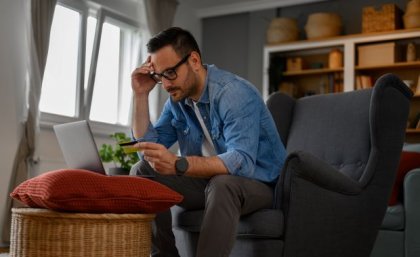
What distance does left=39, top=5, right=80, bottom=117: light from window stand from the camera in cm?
456

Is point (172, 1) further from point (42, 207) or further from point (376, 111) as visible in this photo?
point (42, 207)

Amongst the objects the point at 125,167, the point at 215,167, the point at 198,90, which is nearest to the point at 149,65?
the point at 198,90

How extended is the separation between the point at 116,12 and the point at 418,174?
3.47 m

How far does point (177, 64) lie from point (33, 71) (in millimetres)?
2521

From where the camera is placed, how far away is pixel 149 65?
6.81 feet

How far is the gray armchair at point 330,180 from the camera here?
1.83m

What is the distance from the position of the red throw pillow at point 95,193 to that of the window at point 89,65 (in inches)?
115

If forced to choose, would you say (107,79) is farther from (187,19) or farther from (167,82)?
(167,82)

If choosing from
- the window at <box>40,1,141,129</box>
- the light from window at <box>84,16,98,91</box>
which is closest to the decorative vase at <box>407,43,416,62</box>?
the window at <box>40,1,141,129</box>

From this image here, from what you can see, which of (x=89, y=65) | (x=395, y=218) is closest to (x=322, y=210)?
(x=395, y=218)

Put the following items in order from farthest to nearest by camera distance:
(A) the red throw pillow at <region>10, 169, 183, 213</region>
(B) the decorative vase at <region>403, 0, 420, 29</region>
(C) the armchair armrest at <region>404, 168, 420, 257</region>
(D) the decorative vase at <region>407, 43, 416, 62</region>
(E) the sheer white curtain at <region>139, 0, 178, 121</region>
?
(E) the sheer white curtain at <region>139, 0, 178, 121</region>, (D) the decorative vase at <region>407, 43, 416, 62</region>, (B) the decorative vase at <region>403, 0, 420, 29</region>, (C) the armchair armrest at <region>404, 168, 420, 257</region>, (A) the red throw pillow at <region>10, 169, 183, 213</region>

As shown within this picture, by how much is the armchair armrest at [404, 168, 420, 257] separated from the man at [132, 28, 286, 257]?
1179 millimetres

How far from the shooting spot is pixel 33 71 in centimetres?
414

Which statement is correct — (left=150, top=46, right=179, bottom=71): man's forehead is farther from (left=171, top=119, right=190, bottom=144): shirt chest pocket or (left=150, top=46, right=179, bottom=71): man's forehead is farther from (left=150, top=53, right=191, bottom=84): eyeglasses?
(left=171, top=119, right=190, bottom=144): shirt chest pocket
